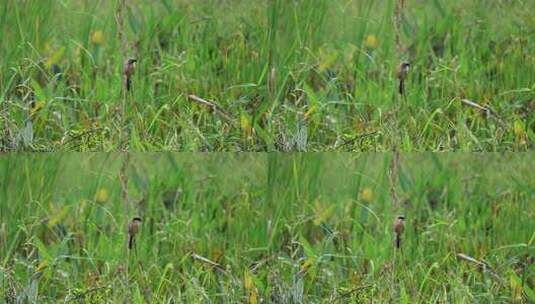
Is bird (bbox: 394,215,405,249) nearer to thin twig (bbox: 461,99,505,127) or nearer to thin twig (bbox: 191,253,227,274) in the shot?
thin twig (bbox: 461,99,505,127)

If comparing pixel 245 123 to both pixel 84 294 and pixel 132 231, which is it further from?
pixel 84 294

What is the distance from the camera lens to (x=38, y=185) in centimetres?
181

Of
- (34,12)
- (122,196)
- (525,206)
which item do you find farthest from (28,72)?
(525,206)

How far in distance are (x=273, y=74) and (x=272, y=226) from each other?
0.42 meters

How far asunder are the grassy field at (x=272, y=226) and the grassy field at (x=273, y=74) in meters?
0.06

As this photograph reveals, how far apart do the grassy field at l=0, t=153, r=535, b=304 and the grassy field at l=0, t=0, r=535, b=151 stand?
2.3 inches

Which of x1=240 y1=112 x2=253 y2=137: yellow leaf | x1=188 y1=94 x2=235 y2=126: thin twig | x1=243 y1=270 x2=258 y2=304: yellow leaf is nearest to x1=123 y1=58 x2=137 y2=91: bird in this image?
x1=188 y1=94 x2=235 y2=126: thin twig

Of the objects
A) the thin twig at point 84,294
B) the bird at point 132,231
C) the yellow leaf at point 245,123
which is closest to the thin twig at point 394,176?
the yellow leaf at point 245,123

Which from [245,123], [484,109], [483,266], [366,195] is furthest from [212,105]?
[483,266]

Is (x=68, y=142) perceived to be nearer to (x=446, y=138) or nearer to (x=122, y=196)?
(x=122, y=196)

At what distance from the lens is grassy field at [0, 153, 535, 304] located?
179 centimetres

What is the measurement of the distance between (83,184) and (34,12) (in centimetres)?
50

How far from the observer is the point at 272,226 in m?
1.79

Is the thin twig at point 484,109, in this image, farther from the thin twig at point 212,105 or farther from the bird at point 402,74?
the thin twig at point 212,105
